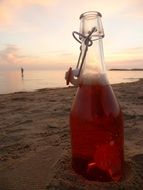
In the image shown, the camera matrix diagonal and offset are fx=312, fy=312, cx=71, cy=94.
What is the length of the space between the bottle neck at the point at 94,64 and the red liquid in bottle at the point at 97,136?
6 cm

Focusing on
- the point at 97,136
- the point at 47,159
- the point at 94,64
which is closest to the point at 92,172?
the point at 97,136

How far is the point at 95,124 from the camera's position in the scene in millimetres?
1452

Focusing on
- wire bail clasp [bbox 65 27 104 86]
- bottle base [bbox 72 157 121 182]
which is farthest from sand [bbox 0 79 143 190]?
wire bail clasp [bbox 65 27 104 86]

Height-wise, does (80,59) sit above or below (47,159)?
above

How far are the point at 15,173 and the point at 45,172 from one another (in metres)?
0.19

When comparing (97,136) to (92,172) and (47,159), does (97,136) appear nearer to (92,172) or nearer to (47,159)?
(92,172)

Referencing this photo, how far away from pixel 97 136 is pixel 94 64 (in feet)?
1.21

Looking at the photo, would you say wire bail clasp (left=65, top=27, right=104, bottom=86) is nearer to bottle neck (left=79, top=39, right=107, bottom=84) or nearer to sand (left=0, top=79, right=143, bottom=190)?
bottle neck (left=79, top=39, right=107, bottom=84)

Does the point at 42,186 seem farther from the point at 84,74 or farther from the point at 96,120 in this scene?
the point at 84,74

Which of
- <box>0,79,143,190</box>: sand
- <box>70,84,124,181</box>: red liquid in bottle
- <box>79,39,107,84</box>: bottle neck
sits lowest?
<box>0,79,143,190</box>: sand

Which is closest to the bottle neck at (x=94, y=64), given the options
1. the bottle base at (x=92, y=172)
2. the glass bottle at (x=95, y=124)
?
the glass bottle at (x=95, y=124)

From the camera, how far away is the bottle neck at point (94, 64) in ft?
5.15

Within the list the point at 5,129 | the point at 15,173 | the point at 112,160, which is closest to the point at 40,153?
the point at 15,173

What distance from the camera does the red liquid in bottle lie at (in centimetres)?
146
